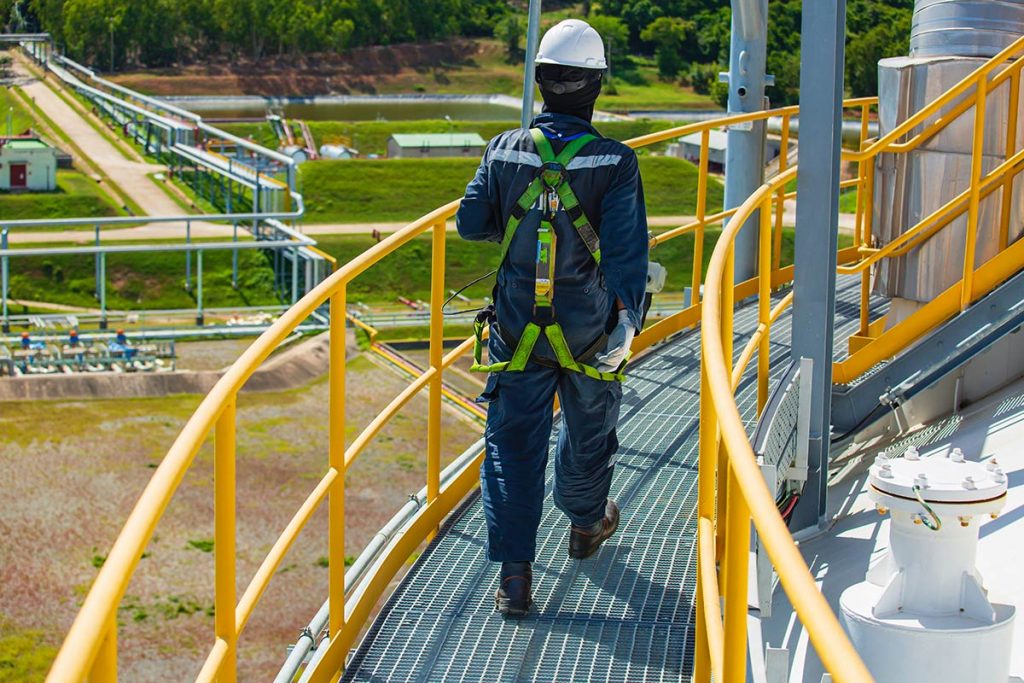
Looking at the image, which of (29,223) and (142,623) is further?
(29,223)

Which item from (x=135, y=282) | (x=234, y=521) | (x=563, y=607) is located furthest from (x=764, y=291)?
(x=135, y=282)

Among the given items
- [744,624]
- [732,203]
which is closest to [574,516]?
[744,624]

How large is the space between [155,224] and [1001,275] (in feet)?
111

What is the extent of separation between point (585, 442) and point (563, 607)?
1.63 ft

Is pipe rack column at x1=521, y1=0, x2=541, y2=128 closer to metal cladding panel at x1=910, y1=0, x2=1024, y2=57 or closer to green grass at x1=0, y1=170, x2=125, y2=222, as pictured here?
metal cladding panel at x1=910, y1=0, x2=1024, y2=57

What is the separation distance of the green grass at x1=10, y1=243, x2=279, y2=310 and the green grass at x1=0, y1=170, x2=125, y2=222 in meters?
5.39

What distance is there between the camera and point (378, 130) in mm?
55750

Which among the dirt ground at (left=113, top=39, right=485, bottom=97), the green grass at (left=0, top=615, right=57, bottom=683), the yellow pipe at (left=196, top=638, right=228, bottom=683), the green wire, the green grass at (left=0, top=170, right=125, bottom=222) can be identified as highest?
the dirt ground at (left=113, top=39, right=485, bottom=97)

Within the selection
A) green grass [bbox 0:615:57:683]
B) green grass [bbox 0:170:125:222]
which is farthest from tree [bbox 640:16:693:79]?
green grass [bbox 0:615:57:683]

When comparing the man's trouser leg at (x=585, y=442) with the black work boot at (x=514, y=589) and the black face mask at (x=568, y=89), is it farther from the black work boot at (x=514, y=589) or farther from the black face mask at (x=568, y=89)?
the black face mask at (x=568, y=89)

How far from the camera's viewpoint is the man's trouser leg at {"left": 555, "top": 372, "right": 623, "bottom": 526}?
4145mm

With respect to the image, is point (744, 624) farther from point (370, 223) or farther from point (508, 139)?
point (370, 223)

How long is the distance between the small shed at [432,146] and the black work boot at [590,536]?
45.8m

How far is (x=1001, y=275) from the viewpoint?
6.13m
